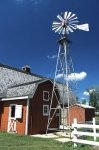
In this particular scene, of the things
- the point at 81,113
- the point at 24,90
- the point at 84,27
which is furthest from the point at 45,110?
the point at 81,113

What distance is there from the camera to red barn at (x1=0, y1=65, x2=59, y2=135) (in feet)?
68.6

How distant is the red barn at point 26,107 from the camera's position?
20895 mm

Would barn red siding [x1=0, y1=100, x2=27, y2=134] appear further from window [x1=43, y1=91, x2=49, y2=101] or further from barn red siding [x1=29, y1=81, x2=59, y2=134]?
window [x1=43, y1=91, x2=49, y2=101]

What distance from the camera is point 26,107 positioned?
68.5ft

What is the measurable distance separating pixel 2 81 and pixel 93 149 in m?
15.1

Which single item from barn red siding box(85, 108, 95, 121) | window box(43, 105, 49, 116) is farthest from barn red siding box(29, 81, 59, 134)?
barn red siding box(85, 108, 95, 121)

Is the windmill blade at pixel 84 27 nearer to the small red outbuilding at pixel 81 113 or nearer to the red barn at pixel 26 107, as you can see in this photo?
the red barn at pixel 26 107

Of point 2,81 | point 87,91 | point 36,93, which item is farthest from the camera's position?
point 87,91

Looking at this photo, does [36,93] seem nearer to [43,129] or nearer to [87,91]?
[43,129]

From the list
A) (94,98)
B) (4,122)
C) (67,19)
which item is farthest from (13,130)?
(94,98)

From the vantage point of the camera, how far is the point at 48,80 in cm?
2342

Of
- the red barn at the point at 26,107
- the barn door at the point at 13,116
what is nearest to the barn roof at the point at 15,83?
the red barn at the point at 26,107

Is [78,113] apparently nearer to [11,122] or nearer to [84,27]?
[11,122]

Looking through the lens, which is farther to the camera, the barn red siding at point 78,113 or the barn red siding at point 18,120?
the barn red siding at point 78,113
